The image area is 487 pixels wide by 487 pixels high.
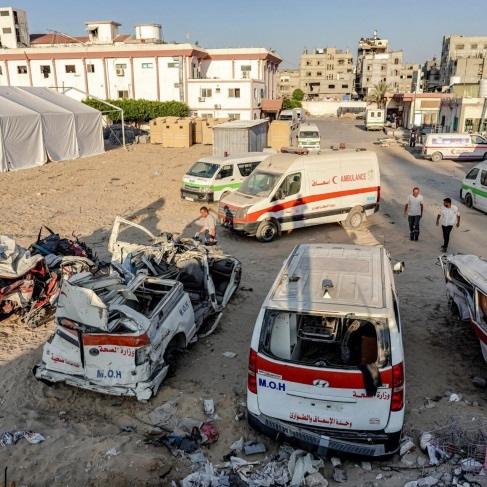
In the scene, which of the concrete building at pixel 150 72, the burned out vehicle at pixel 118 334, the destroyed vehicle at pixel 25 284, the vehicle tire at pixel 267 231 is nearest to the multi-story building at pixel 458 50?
the concrete building at pixel 150 72

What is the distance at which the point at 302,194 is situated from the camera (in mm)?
13344

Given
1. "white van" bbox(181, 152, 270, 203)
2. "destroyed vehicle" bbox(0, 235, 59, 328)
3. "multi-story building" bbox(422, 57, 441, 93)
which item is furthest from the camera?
"multi-story building" bbox(422, 57, 441, 93)

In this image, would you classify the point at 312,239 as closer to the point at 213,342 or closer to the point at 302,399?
the point at 213,342

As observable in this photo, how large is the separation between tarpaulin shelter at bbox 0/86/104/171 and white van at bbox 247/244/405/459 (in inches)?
933

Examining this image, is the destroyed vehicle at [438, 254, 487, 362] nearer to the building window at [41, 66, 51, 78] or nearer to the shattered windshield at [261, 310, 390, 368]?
the shattered windshield at [261, 310, 390, 368]

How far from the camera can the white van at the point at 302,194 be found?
13.0 metres

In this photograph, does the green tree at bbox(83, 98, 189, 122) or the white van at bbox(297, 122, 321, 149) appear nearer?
the white van at bbox(297, 122, 321, 149)

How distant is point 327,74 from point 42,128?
94945mm

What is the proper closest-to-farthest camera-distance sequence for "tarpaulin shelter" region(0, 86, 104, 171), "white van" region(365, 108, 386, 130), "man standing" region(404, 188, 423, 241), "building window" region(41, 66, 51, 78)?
"man standing" region(404, 188, 423, 241), "tarpaulin shelter" region(0, 86, 104, 171), "building window" region(41, 66, 51, 78), "white van" region(365, 108, 386, 130)

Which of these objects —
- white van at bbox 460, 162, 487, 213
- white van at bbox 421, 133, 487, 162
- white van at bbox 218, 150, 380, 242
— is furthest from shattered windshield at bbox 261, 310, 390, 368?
white van at bbox 421, 133, 487, 162

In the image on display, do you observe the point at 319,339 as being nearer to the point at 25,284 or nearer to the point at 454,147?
the point at 25,284

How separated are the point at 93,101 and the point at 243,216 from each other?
37.9m

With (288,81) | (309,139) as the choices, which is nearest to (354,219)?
(309,139)

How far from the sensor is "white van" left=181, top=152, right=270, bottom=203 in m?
17.1
